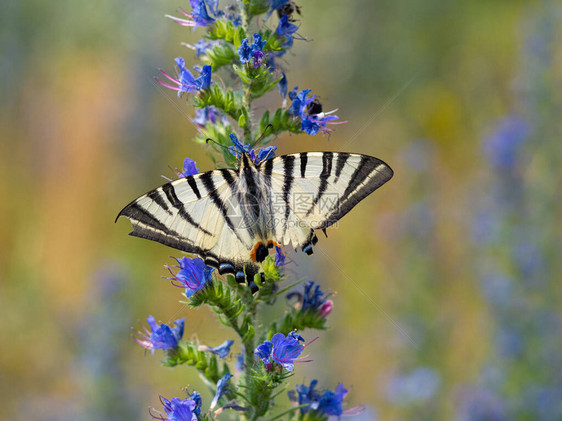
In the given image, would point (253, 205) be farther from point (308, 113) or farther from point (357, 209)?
point (357, 209)

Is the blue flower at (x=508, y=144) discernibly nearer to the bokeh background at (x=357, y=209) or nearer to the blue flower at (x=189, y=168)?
the bokeh background at (x=357, y=209)

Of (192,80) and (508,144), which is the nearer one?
(192,80)

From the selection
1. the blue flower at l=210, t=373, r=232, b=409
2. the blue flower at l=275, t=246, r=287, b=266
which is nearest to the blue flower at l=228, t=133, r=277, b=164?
the blue flower at l=275, t=246, r=287, b=266

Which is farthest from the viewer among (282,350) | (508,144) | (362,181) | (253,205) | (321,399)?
(508,144)

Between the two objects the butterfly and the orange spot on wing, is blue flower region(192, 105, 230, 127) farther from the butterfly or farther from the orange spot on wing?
the orange spot on wing

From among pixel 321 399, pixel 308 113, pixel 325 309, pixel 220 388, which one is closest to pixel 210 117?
pixel 308 113
